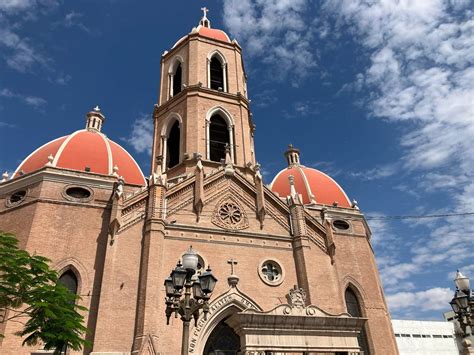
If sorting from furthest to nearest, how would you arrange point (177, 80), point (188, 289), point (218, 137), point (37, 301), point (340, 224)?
point (177, 80), point (218, 137), point (340, 224), point (37, 301), point (188, 289)

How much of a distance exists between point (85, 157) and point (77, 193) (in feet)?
12.6

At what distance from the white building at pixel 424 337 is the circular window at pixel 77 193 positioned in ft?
161

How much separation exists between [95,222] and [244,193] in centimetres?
849

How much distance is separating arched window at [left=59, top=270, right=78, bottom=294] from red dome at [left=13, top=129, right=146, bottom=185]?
22.2 feet

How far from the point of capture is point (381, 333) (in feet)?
78.8

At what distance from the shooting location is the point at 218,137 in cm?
2950

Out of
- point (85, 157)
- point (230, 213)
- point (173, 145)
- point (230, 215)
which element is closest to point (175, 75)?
point (173, 145)

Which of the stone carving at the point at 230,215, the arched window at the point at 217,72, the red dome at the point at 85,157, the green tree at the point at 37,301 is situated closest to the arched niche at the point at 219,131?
the arched window at the point at 217,72

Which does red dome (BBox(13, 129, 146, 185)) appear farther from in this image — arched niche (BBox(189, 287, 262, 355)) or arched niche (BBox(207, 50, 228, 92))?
arched niche (BBox(189, 287, 262, 355))

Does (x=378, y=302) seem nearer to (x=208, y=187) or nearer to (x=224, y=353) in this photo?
(x=224, y=353)

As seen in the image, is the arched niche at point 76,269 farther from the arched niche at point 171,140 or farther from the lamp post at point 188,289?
the lamp post at point 188,289

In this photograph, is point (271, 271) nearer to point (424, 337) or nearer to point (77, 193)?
point (77, 193)

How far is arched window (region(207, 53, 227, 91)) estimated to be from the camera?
31969 mm

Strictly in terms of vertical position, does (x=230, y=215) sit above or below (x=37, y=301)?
above
